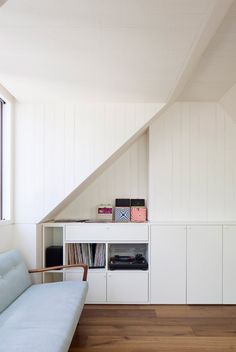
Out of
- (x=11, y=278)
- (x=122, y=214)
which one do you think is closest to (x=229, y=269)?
(x=122, y=214)

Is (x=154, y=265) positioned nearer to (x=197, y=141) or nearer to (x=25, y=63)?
(x=197, y=141)

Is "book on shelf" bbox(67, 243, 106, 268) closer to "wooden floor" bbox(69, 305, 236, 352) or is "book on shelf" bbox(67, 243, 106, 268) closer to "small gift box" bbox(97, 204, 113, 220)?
"small gift box" bbox(97, 204, 113, 220)

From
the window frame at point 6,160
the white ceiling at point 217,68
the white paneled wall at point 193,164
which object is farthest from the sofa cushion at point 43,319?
the white ceiling at point 217,68

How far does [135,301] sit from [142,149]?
1.90 metres

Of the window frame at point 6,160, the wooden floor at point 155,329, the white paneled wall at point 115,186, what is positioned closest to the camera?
the wooden floor at point 155,329

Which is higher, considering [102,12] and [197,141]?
Result: [102,12]

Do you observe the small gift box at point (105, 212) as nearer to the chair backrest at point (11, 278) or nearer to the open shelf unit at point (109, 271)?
the open shelf unit at point (109, 271)

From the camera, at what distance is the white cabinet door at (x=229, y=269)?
369cm

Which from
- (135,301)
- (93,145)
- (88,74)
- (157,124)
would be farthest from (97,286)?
(88,74)

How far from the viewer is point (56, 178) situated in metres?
3.54

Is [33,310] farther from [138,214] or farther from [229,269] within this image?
[229,269]

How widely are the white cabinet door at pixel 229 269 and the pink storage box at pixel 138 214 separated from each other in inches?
37.9

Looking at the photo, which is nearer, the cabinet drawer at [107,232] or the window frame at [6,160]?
the window frame at [6,160]

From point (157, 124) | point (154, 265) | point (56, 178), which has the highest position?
point (157, 124)
